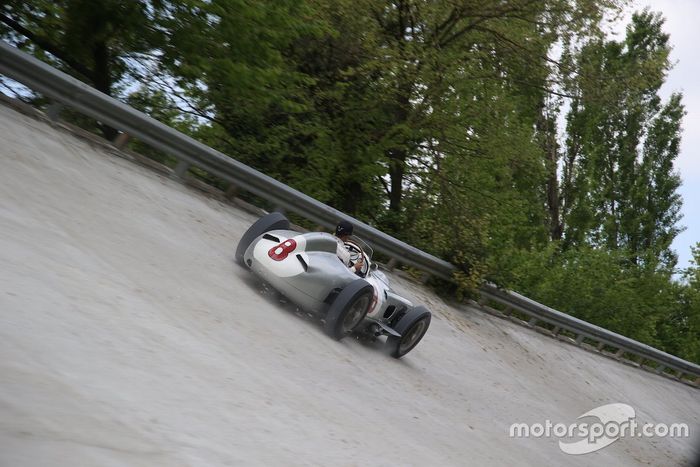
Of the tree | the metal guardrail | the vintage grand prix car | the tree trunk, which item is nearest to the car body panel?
the vintage grand prix car

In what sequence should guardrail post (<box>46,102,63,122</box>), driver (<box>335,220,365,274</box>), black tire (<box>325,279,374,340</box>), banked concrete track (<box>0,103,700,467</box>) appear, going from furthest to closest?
guardrail post (<box>46,102,63,122</box>) → driver (<box>335,220,365,274</box>) → black tire (<box>325,279,374,340</box>) → banked concrete track (<box>0,103,700,467</box>)

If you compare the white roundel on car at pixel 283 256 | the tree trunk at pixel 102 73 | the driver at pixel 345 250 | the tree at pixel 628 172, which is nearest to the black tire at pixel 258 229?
the white roundel on car at pixel 283 256

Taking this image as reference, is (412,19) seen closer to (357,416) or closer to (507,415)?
(507,415)

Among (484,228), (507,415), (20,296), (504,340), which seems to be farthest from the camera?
(484,228)

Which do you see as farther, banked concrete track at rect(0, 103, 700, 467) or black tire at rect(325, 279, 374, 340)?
black tire at rect(325, 279, 374, 340)

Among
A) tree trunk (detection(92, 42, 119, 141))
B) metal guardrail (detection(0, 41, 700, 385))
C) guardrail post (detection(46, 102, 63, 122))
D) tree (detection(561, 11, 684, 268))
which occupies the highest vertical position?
tree (detection(561, 11, 684, 268))

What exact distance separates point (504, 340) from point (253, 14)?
7.34 m

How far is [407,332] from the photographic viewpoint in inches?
433

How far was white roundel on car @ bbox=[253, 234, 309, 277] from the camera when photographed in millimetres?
9664

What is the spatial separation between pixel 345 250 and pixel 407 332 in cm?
125

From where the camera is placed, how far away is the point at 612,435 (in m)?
13.4

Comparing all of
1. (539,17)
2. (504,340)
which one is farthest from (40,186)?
(539,17)

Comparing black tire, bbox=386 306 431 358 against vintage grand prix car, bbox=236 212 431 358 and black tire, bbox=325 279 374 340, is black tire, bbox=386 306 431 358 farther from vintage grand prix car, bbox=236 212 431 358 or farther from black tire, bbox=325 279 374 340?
black tire, bbox=325 279 374 340

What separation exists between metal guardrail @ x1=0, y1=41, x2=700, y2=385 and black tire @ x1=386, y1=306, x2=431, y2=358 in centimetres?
407
